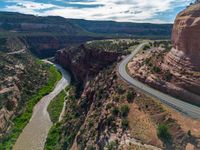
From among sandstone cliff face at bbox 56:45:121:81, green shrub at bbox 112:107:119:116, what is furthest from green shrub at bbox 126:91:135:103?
sandstone cliff face at bbox 56:45:121:81

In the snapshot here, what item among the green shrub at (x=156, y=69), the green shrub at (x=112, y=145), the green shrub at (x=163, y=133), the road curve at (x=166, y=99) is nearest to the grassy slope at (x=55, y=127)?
the road curve at (x=166, y=99)

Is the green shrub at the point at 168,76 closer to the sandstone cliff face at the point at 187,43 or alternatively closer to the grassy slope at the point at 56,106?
the sandstone cliff face at the point at 187,43

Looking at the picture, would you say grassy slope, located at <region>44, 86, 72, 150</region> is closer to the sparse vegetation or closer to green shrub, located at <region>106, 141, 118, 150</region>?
the sparse vegetation

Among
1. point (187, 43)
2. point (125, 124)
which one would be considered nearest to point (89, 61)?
point (187, 43)

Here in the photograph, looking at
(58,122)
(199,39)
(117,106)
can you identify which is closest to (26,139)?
(58,122)

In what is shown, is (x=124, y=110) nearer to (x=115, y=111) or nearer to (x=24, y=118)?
(x=115, y=111)

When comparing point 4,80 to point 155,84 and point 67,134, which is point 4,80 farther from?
point 155,84
